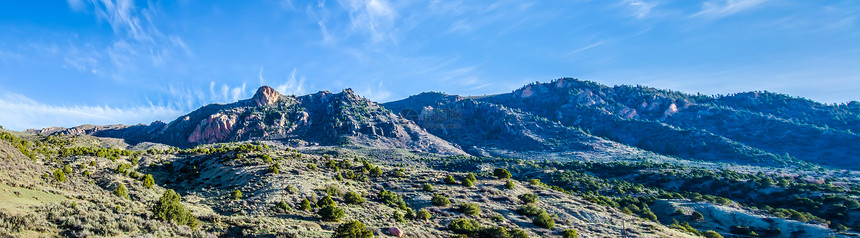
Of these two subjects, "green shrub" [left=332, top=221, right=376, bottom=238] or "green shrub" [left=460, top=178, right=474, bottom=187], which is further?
"green shrub" [left=460, top=178, right=474, bottom=187]

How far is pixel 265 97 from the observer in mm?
193500

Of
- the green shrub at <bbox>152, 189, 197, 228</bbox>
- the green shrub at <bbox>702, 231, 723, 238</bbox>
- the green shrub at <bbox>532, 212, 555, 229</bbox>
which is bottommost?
the green shrub at <bbox>702, 231, 723, 238</bbox>

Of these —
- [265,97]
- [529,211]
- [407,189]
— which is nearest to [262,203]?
[407,189]

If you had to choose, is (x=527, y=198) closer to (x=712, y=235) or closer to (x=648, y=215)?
(x=712, y=235)

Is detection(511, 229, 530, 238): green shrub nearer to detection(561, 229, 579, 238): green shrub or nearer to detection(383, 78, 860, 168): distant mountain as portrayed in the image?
detection(561, 229, 579, 238): green shrub

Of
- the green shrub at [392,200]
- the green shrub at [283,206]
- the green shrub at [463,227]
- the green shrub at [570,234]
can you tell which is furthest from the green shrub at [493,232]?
the green shrub at [283,206]

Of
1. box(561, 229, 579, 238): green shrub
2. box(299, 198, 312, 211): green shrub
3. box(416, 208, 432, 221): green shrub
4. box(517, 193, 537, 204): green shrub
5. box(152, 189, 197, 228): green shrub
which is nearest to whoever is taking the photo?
box(152, 189, 197, 228): green shrub

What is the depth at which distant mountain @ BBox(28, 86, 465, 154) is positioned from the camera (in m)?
158

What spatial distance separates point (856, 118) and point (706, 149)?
98088 mm

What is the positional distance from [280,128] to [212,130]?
94.4 feet

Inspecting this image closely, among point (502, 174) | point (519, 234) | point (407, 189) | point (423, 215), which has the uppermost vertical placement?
point (407, 189)

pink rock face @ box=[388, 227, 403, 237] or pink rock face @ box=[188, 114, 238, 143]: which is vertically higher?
pink rock face @ box=[188, 114, 238, 143]

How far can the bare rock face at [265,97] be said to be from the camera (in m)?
190

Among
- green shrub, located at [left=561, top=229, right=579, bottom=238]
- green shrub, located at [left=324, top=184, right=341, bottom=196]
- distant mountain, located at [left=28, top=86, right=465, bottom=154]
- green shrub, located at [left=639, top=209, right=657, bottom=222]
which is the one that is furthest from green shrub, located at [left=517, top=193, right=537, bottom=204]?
distant mountain, located at [left=28, top=86, right=465, bottom=154]
